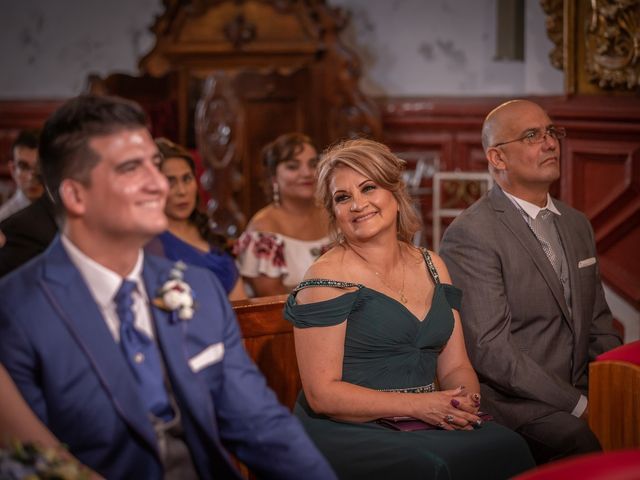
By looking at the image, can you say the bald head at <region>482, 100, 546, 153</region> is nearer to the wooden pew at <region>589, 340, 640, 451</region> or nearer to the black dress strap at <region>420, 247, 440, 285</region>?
the black dress strap at <region>420, 247, 440, 285</region>

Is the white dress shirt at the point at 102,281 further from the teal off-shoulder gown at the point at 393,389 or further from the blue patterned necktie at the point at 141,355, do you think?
the teal off-shoulder gown at the point at 393,389

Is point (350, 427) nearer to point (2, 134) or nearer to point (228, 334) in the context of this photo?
point (228, 334)

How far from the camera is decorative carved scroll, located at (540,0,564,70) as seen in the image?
17.6ft

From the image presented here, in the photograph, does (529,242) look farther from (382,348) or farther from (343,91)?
(343,91)

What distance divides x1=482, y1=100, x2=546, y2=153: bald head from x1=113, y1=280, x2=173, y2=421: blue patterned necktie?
1790 millimetres

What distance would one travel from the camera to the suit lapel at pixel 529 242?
128 inches

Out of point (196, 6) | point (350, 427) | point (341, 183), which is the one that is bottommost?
point (350, 427)

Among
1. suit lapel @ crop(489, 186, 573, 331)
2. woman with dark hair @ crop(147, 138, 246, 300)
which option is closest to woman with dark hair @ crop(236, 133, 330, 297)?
woman with dark hair @ crop(147, 138, 246, 300)

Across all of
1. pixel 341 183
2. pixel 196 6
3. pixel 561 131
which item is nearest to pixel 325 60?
pixel 196 6

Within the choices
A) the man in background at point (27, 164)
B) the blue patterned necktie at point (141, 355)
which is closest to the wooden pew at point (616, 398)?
the blue patterned necktie at point (141, 355)

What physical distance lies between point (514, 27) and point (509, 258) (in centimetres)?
341

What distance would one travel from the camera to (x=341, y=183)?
3.01 meters

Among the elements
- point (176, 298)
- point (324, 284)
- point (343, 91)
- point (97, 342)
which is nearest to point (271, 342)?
point (324, 284)

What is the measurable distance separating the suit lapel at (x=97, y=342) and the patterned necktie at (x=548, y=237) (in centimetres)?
178
